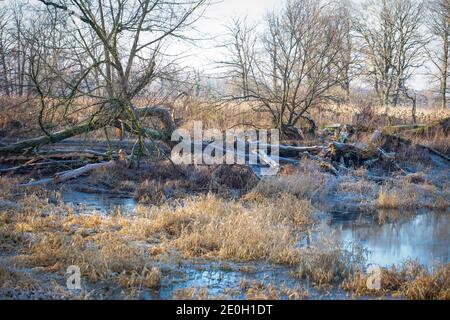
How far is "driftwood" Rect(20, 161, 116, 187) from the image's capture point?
11227 millimetres

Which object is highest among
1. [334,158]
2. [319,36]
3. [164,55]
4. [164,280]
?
[319,36]

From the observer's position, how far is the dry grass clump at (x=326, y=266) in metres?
6.45

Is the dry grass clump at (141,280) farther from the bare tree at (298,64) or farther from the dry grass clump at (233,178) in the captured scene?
the bare tree at (298,64)

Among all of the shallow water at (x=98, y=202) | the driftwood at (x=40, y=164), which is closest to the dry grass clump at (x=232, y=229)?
the shallow water at (x=98, y=202)

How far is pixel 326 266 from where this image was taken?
6648 millimetres

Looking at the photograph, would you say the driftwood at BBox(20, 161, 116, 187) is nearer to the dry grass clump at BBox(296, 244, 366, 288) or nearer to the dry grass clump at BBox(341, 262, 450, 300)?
the dry grass clump at BBox(296, 244, 366, 288)

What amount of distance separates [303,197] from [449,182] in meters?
5.47

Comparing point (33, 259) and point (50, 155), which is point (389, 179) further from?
point (33, 259)

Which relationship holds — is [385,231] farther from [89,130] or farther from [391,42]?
[391,42]

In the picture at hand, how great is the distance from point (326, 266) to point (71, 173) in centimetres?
746

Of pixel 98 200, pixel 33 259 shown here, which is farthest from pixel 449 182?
pixel 33 259

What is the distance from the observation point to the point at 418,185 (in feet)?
43.7

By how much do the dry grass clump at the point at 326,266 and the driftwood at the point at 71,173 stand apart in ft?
22.4

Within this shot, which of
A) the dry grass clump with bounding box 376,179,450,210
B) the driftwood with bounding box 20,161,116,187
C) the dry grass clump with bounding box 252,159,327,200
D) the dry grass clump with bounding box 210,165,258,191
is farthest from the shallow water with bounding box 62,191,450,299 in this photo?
the dry grass clump with bounding box 210,165,258,191
